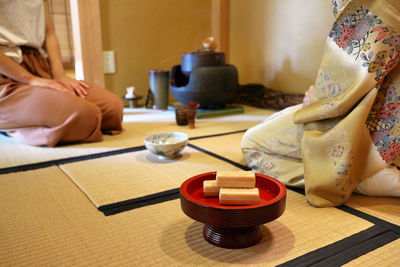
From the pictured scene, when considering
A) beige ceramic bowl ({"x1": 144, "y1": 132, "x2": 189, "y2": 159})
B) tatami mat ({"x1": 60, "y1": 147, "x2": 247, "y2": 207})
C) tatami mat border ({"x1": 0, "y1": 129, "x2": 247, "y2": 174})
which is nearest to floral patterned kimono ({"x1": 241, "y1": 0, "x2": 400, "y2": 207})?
tatami mat ({"x1": 60, "y1": 147, "x2": 247, "y2": 207})

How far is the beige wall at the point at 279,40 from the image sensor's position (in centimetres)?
292

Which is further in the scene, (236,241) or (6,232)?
(6,232)

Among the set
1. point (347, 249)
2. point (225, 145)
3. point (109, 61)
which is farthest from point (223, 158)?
point (109, 61)

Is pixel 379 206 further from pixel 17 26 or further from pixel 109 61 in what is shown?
pixel 109 61

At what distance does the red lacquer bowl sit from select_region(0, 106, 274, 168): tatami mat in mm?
1069

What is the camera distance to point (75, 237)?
3.41 feet

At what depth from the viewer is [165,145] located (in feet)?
5.44

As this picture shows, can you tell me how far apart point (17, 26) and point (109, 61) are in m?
1.21

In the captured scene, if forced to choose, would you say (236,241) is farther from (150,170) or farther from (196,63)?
(196,63)

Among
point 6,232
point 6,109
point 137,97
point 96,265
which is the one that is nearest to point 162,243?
point 96,265

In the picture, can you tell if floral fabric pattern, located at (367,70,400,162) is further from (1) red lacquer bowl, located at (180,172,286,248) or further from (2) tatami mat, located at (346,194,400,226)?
(1) red lacquer bowl, located at (180,172,286,248)

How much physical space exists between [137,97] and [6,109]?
138cm

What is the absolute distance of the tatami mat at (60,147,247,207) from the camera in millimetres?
1362

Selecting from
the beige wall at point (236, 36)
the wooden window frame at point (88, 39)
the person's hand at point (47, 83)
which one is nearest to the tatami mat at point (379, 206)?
the person's hand at point (47, 83)
